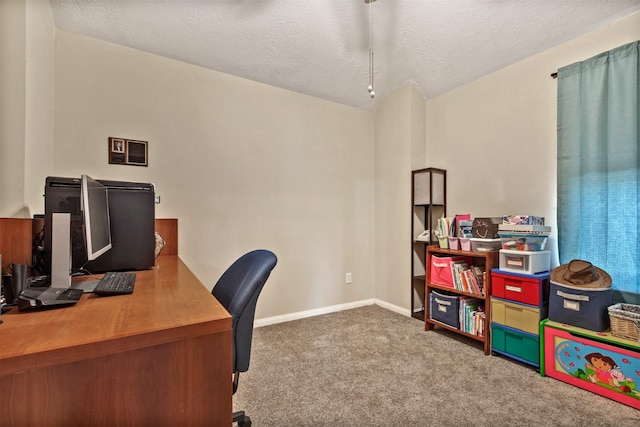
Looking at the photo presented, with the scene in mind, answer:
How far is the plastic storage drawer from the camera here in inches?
96.3

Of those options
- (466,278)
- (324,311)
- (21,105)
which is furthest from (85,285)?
(466,278)

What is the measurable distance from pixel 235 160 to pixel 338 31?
1.35 m

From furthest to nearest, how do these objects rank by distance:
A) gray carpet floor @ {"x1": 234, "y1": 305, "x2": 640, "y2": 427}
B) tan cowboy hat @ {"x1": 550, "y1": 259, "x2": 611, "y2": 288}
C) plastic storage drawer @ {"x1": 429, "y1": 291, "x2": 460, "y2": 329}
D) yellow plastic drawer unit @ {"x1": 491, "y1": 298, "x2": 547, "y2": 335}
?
plastic storage drawer @ {"x1": 429, "y1": 291, "x2": 460, "y2": 329} < yellow plastic drawer unit @ {"x1": 491, "y1": 298, "x2": 547, "y2": 335} < tan cowboy hat @ {"x1": 550, "y1": 259, "x2": 611, "y2": 288} < gray carpet floor @ {"x1": 234, "y1": 305, "x2": 640, "y2": 427}

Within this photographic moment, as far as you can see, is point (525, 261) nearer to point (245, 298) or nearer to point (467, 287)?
point (467, 287)

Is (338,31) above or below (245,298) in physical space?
above

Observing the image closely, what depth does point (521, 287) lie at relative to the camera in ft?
6.66

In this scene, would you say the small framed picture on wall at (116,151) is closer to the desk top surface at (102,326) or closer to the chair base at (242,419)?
the desk top surface at (102,326)

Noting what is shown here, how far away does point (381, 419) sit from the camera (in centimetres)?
151

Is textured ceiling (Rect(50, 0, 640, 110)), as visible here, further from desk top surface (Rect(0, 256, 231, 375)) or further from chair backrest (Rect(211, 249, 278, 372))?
desk top surface (Rect(0, 256, 231, 375))

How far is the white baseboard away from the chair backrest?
1.58 meters

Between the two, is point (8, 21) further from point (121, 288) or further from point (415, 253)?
point (415, 253)

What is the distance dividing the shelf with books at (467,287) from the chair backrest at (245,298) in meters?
1.77

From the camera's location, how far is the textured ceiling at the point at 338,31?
198 cm

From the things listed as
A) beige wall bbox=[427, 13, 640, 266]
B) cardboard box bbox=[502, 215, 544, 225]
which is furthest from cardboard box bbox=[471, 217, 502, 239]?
beige wall bbox=[427, 13, 640, 266]
